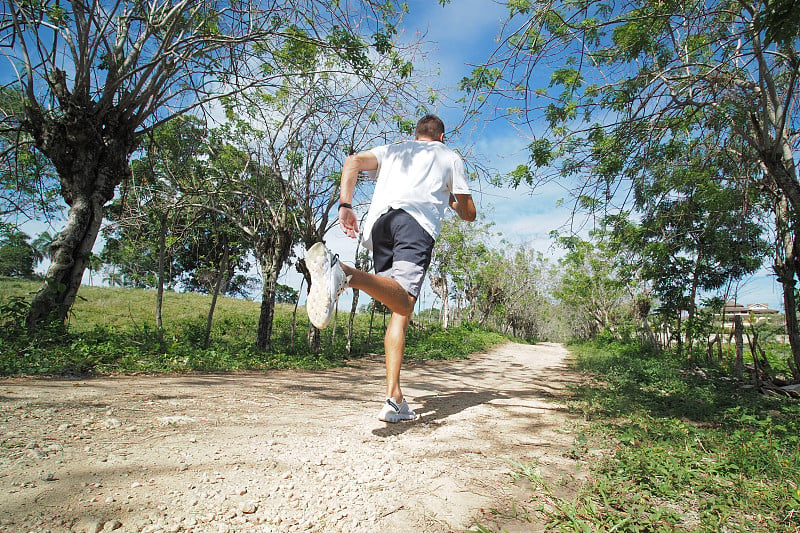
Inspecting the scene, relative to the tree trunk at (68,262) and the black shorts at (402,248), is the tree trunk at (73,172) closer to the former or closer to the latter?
the tree trunk at (68,262)

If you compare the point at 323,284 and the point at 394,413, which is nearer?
the point at 323,284

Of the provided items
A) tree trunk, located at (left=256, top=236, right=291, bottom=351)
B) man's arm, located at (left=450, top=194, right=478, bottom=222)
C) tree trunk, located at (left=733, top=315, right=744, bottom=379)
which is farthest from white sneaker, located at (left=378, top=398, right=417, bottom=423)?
tree trunk, located at (left=256, top=236, right=291, bottom=351)

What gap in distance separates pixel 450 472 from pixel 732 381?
469 cm

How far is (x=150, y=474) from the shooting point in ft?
4.53

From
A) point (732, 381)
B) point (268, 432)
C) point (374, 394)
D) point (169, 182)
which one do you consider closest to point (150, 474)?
point (268, 432)

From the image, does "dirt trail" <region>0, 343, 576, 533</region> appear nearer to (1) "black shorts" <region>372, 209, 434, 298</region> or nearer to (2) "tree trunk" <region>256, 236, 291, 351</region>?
(1) "black shorts" <region>372, 209, 434, 298</region>

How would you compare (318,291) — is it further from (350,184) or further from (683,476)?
(683,476)

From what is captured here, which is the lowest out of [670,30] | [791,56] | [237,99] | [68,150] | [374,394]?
[374,394]

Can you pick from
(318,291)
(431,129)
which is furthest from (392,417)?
(431,129)

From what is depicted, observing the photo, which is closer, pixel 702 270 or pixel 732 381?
pixel 732 381

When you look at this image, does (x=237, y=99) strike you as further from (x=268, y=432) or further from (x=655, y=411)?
(x=655, y=411)

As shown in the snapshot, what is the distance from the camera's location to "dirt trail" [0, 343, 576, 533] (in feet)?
3.93

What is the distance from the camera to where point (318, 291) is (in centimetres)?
207

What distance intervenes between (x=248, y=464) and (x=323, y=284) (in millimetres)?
880
